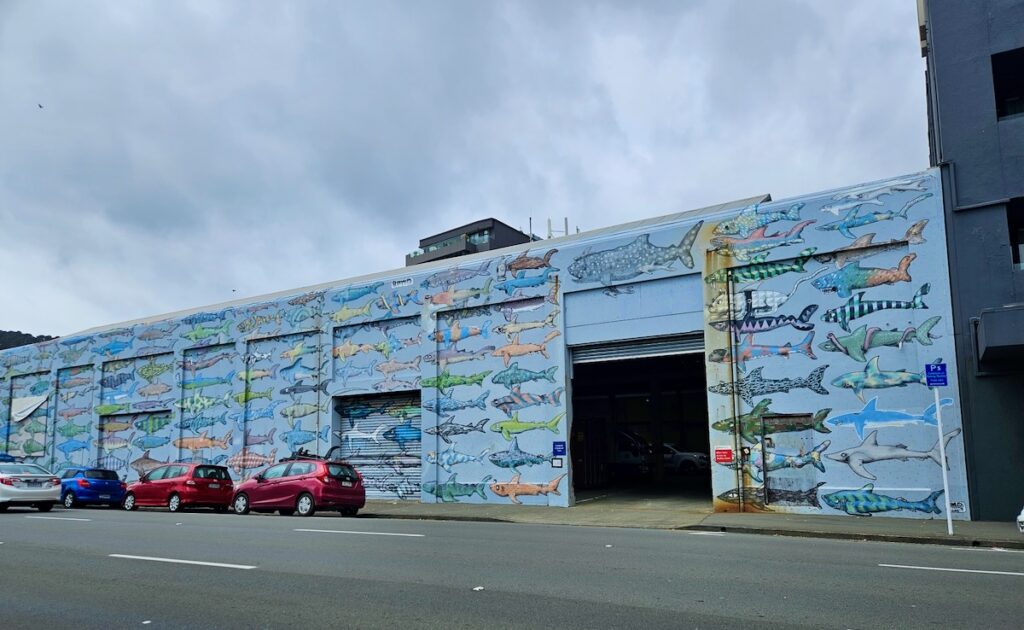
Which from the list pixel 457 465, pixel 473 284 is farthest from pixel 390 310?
pixel 457 465

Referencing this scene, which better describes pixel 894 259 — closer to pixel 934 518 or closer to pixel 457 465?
pixel 934 518

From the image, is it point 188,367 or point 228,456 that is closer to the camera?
point 228,456

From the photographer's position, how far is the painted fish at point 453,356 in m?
22.7

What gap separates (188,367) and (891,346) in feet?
81.4

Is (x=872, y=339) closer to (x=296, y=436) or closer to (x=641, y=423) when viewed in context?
(x=296, y=436)

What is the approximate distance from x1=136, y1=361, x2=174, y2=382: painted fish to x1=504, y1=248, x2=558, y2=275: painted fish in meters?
16.3

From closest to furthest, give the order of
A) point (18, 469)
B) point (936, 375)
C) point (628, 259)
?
point (936, 375) < point (18, 469) < point (628, 259)

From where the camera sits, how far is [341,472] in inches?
765

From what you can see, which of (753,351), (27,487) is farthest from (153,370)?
(753,351)

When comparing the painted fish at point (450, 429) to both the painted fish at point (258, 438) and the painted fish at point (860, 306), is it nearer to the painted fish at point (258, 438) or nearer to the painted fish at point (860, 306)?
the painted fish at point (258, 438)

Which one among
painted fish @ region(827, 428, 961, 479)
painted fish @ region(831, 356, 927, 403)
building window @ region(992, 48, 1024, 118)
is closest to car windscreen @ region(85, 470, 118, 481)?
painted fish @ region(827, 428, 961, 479)

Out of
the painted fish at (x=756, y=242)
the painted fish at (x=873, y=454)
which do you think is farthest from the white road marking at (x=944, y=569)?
the painted fish at (x=756, y=242)

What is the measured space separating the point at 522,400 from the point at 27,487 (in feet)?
42.4

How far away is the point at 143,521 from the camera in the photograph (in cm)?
1678
